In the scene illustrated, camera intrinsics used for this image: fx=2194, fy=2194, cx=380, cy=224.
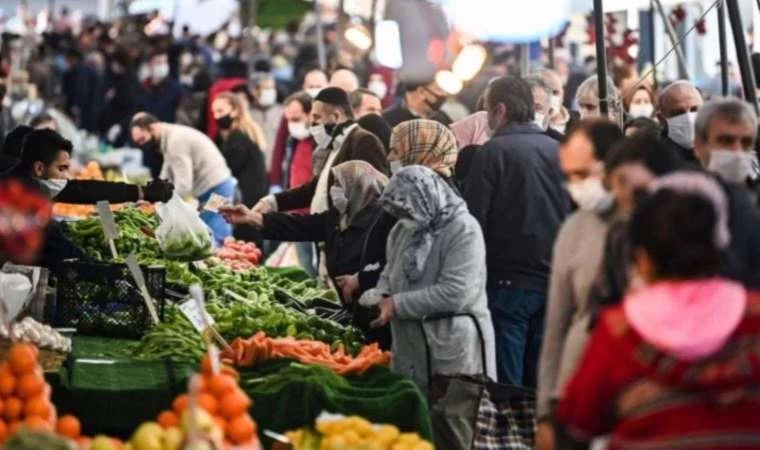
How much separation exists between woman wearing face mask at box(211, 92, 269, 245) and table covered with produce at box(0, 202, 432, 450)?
677 centimetres

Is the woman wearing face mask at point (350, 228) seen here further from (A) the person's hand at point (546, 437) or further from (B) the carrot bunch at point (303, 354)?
(A) the person's hand at point (546, 437)

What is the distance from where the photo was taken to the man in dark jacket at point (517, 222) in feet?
36.1

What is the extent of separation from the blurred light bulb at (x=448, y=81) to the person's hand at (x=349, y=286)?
15.5 feet

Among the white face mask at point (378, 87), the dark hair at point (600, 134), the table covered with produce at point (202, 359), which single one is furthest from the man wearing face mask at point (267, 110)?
the dark hair at point (600, 134)

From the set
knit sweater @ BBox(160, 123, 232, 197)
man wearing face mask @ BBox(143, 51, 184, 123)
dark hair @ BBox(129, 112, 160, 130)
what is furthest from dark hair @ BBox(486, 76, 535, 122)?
man wearing face mask @ BBox(143, 51, 184, 123)

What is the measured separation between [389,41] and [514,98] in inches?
294

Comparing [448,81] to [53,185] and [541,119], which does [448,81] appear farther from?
[53,185]

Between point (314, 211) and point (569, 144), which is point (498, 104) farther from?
point (569, 144)

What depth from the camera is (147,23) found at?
38188mm

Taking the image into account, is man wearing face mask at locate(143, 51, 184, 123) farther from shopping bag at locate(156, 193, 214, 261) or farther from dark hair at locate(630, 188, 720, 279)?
dark hair at locate(630, 188, 720, 279)

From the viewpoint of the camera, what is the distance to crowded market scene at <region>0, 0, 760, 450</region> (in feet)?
19.3

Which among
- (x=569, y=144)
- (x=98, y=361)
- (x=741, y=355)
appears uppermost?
(x=569, y=144)

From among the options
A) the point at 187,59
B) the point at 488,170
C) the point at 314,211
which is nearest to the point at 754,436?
the point at 488,170

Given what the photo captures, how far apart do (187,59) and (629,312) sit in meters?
26.9
